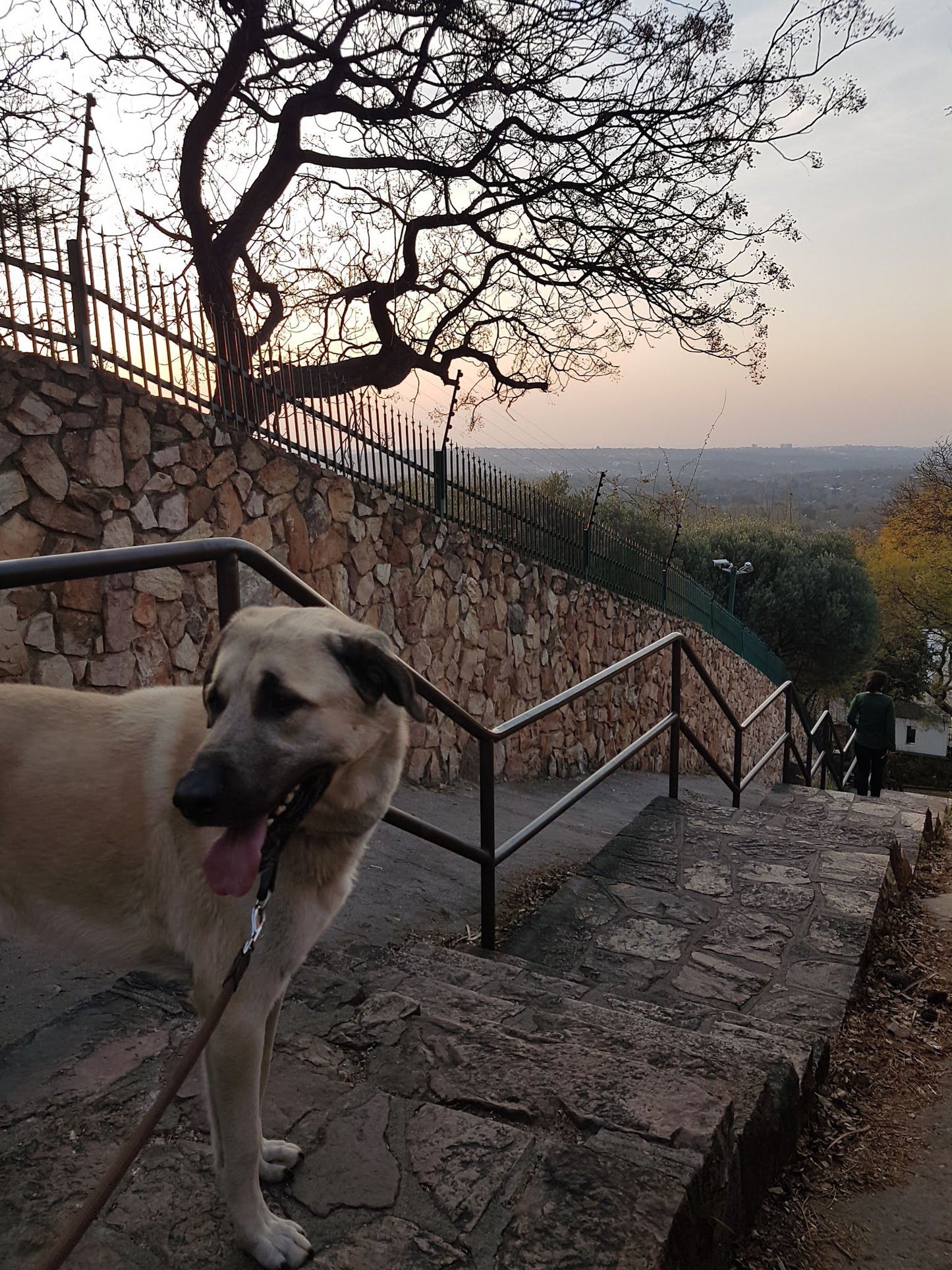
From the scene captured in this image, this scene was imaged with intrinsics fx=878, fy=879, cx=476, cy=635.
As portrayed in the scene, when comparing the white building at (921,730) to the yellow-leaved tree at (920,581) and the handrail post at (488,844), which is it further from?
the handrail post at (488,844)

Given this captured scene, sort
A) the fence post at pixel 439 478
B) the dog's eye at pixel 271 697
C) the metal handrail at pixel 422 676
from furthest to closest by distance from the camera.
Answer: the fence post at pixel 439 478, the metal handrail at pixel 422 676, the dog's eye at pixel 271 697

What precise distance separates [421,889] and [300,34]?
362 inches

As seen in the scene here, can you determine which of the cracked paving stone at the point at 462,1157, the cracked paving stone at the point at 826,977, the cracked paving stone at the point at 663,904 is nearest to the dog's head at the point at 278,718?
the cracked paving stone at the point at 462,1157

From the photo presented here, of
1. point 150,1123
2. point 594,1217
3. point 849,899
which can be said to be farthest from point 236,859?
point 849,899

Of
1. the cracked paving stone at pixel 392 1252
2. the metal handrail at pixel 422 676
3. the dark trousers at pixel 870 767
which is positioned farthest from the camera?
the dark trousers at pixel 870 767

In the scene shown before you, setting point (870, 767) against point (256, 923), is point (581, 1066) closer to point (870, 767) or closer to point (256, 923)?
point (256, 923)

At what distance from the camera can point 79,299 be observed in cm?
533

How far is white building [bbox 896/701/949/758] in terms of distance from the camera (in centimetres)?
4047

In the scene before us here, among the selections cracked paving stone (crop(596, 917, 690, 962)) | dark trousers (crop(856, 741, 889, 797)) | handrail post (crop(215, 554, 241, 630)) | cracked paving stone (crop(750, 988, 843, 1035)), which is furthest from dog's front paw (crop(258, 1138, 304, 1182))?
dark trousers (crop(856, 741, 889, 797))

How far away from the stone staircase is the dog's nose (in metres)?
0.71

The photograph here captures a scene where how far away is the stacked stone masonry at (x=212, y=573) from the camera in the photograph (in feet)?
16.5

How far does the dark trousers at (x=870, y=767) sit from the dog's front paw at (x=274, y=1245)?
33.3ft

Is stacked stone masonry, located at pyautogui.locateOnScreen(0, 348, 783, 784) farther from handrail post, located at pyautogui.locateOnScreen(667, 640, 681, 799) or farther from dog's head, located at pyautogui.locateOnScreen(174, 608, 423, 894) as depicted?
dog's head, located at pyautogui.locateOnScreen(174, 608, 423, 894)

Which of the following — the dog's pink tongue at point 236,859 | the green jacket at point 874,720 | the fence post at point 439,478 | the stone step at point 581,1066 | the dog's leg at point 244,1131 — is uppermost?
the fence post at point 439,478
